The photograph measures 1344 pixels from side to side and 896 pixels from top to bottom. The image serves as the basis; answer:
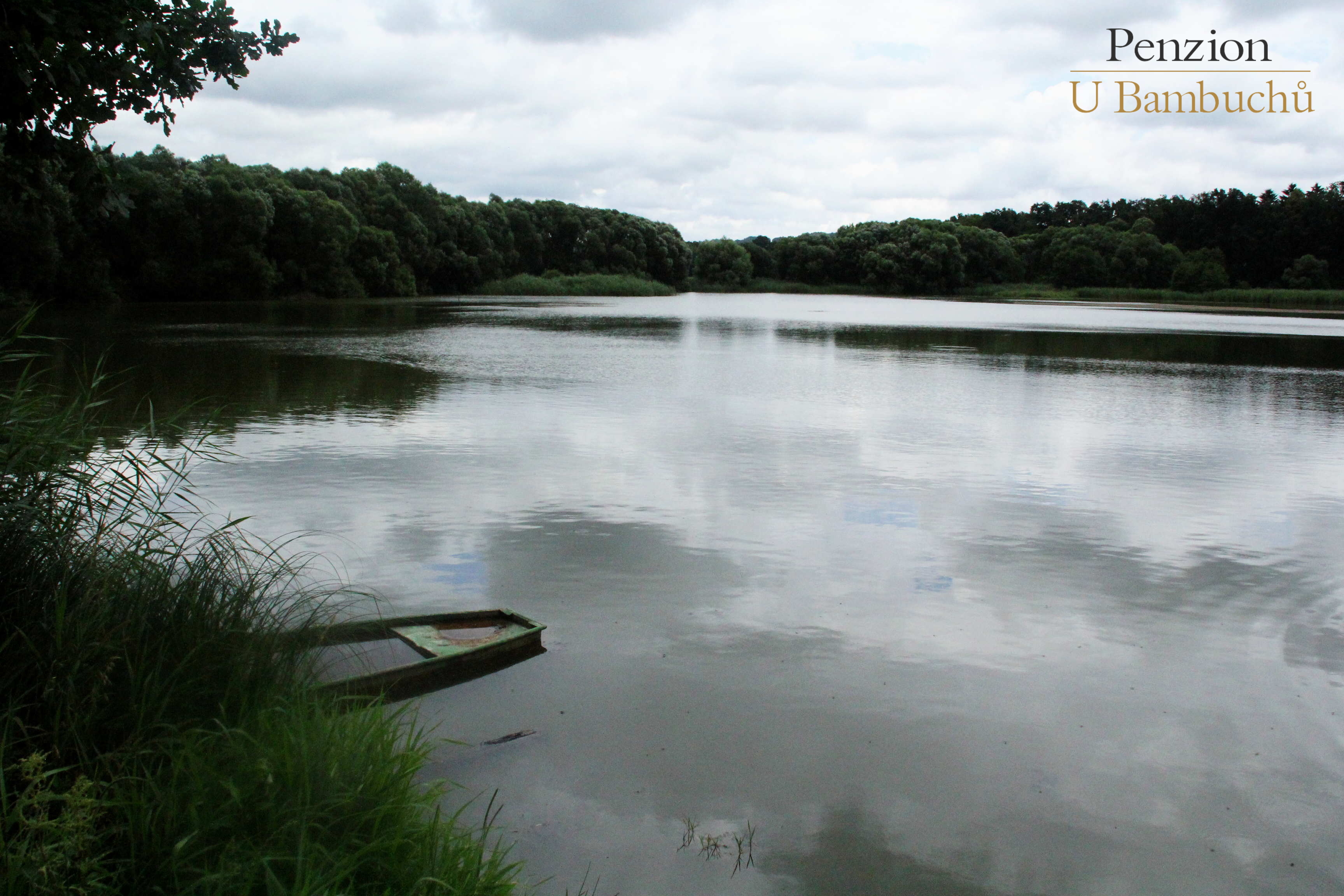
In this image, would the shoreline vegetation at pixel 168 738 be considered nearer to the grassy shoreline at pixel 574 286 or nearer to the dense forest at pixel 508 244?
the dense forest at pixel 508 244

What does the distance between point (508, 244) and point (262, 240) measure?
36.7 metres

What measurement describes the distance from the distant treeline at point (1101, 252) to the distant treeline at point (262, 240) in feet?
122

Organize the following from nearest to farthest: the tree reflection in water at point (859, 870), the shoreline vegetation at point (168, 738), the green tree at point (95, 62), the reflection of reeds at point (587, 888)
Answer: the shoreline vegetation at point (168, 738) < the reflection of reeds at point (587, 888) < the tree reflection in water at point (859, 870) < the green tree at point (95, 62)

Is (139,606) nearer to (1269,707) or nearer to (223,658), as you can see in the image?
(223,658)

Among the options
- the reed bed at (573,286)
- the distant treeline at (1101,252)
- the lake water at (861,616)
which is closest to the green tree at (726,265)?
the distant treeline at (1101,252)

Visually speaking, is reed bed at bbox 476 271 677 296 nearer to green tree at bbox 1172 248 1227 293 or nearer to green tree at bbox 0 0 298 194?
green tree at bbox 1172 248 1227 293

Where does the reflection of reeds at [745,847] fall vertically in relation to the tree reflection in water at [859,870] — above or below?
above

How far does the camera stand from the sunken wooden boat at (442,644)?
220 inches

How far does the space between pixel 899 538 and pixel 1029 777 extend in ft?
13.7

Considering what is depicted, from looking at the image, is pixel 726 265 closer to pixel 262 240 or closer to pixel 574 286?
pixel 574 286

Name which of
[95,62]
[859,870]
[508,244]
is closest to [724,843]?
[859,870]

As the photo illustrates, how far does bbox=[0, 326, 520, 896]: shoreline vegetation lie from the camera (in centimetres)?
316

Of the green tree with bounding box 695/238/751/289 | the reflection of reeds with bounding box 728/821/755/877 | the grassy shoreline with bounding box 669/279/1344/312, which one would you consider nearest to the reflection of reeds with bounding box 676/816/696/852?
the reflection of reeds with bounding box 728/821/755/877

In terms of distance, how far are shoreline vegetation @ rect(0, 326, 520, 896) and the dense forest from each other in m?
3.37
